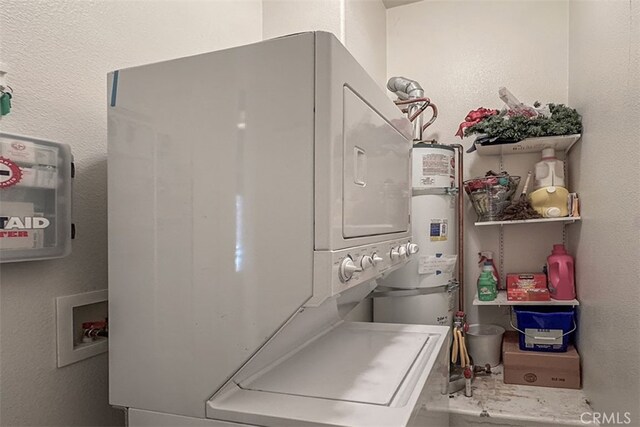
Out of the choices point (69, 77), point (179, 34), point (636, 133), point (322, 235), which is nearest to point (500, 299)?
point (636, 133)

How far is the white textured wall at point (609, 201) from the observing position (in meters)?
1.70

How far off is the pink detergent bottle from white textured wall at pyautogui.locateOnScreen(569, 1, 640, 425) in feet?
0.18

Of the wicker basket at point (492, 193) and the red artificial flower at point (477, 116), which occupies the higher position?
the red artificial flower at point (477, 116)

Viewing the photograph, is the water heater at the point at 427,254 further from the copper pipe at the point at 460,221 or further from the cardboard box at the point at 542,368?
the cardboard box at the point at 542,368

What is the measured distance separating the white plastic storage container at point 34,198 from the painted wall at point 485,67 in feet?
8.69

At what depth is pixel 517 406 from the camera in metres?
2.29

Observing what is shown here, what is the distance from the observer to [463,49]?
10.5ft

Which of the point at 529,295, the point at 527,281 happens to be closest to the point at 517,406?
the point at 529,295

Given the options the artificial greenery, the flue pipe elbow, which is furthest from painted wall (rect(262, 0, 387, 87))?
the artificial greenery

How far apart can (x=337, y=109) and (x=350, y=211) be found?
0.28m

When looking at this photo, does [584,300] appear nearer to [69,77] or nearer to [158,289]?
[158,289]

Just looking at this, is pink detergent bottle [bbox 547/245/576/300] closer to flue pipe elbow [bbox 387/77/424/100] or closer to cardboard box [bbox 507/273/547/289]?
cardboard box [bbox 507/273/547/289]

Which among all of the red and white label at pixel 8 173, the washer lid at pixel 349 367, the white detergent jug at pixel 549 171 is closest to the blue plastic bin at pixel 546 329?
the white detergent jug at pixel 549 171

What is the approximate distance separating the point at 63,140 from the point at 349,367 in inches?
46.4
